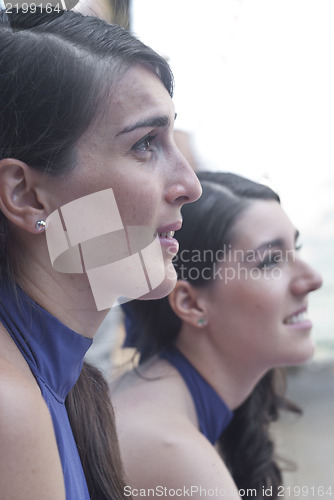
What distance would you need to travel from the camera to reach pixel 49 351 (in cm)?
80

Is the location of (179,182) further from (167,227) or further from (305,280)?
(305,280)

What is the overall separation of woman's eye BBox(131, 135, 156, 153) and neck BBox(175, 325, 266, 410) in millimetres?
668

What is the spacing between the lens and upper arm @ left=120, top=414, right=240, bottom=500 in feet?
3.56

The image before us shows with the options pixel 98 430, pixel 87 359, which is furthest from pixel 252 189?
pixel 98 430

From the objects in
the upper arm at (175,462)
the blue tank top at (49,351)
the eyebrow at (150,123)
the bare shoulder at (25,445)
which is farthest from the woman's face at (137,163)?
the upper arm at (175,462)

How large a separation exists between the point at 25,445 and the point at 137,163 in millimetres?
383

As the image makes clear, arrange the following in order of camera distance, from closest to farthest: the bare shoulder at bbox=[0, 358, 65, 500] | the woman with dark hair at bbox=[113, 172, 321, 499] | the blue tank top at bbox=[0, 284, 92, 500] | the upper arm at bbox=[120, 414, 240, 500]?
the bare shoulder at bbox=[0, 358, 65, 500] → the blue tank top at bbox=[0, 284, 92, 500] → the upper arm at bbox=[120, 414, 240, 500] → the woman with dark hair at bbox=[113, 172, 321, 499]

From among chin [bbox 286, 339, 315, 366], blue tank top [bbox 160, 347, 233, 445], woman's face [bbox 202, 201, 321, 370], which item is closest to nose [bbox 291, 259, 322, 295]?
woman's face [bbox 202, 201, 321, 370]

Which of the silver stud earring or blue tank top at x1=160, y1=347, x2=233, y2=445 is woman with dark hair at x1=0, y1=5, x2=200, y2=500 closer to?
the silver stud earring

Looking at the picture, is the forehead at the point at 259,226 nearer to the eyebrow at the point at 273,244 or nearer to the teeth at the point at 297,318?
the eyebrow at the point at 273,244

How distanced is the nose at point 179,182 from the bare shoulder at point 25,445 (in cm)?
32

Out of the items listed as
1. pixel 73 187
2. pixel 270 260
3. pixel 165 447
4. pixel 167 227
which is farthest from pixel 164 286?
pixel 270 260

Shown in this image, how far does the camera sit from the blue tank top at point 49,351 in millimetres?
760

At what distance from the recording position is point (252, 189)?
1396 mm
